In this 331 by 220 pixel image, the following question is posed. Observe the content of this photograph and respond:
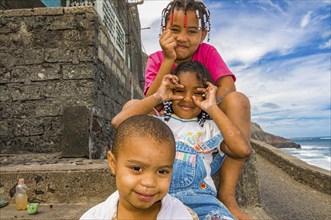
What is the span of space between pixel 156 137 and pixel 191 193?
0.59 metres

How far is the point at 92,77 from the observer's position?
459 cm

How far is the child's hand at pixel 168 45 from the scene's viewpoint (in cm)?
212

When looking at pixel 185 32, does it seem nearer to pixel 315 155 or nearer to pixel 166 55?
pixel 166 55

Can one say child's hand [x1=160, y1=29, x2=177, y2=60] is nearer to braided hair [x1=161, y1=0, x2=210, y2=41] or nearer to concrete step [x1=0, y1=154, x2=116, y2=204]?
braided hair [x1=161, y1=0, x2=210, y2=41]

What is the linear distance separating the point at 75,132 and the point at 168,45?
87.4 inches

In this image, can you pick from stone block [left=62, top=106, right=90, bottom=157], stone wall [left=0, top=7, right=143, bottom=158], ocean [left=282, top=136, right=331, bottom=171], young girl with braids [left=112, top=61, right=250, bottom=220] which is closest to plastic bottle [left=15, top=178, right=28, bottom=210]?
stone block [left=62, top=106, right=90, bottom=157]

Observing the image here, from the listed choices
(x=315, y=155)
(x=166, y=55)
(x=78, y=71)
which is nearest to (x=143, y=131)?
(x=166, y=55)

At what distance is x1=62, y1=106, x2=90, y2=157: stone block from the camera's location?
12.2 feet

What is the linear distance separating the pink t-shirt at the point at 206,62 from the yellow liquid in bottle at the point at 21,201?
5.10 feet

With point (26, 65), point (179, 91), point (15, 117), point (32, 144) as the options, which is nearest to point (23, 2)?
point (26, 65)

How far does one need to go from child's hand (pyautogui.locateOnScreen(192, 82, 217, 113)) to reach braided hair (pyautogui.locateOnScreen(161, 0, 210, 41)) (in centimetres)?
58

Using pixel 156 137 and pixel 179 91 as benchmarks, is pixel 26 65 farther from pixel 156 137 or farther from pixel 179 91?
pixel 156 137

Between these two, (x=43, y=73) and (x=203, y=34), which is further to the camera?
(x=43, y=73)

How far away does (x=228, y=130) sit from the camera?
6.06 feet
